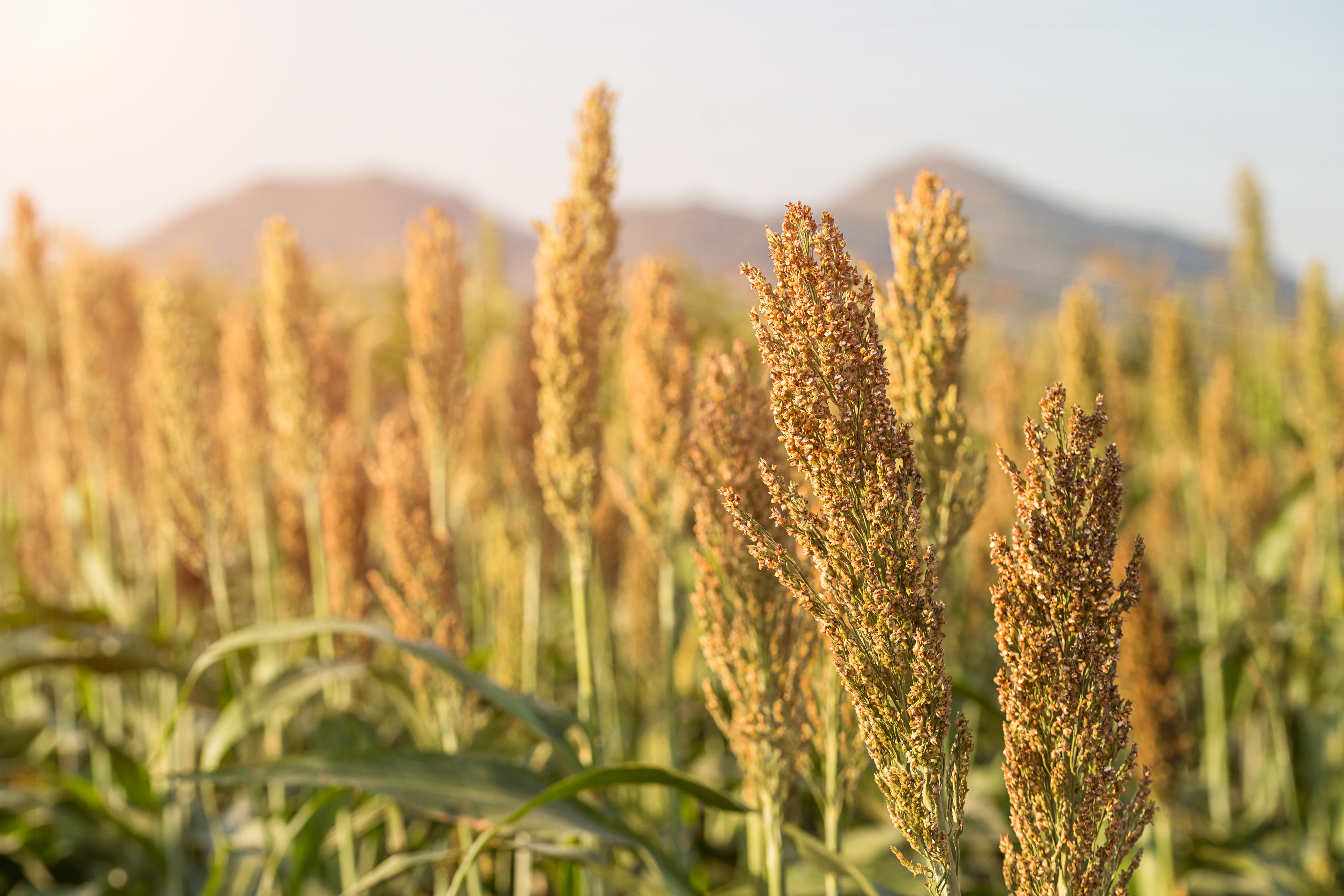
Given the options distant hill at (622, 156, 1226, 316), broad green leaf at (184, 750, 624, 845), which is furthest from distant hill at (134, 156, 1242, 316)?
broad green leaf at (184, 750, 624, 845)

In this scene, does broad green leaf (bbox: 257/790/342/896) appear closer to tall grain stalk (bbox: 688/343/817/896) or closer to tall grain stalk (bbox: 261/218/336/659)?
tall grain stalk (bbox: 261/218/336/659)

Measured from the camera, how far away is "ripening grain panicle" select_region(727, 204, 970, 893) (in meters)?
1.08

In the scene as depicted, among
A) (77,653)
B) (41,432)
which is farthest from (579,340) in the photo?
(41,432)

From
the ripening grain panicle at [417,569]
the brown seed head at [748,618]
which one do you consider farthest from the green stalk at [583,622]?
the brown seed head at [748,618]

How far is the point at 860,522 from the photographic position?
3.65 feet

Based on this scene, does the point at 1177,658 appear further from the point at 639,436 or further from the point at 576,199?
Result: the point at 576,199

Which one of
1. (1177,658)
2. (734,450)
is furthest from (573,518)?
(1177,658)

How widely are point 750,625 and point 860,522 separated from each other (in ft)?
2.34

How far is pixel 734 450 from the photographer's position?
1875mm

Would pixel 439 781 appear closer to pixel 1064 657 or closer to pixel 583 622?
pixel 583 622

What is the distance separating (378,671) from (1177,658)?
2749mm

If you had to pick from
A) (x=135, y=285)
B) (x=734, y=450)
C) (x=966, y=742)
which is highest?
(x=135, y=285)

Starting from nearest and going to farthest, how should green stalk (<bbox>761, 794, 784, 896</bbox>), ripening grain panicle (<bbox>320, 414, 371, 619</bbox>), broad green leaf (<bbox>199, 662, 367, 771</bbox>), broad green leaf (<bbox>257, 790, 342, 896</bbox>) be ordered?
green stalk (<bbox>761, 794, 784, 896</bbox>) < broad green leaf (<bbox>257, 790, 342, 896</bbox>) < broad green leaf (<bbox>199, 662, 367, 771</bbox>) < ripening grain panicle (<bbox>320, 414, 371, 619</bbox>)

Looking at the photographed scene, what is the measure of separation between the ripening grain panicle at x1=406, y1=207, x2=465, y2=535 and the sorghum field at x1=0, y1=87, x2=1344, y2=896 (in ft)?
0.06
